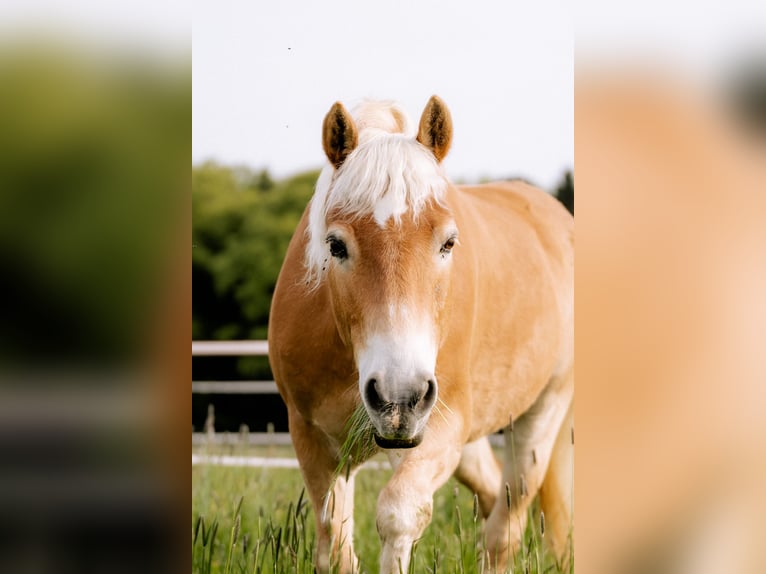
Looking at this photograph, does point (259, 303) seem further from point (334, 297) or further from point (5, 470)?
point (5, 470)

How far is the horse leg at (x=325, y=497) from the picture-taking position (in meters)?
2.38

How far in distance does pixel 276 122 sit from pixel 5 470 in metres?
1.38

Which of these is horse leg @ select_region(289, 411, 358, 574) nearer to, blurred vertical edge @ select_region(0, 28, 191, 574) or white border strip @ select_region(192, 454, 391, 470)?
white border strip @ select_region(192, 454, 391, 470)

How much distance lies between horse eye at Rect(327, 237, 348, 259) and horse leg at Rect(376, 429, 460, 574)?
1.97 ft

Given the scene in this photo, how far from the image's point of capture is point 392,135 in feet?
7.18

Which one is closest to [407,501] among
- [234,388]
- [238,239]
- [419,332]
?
[419,332]

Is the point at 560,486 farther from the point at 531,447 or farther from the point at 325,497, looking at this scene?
the point at 325,497

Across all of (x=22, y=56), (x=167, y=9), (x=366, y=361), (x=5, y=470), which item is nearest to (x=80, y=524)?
(x=5, y=470)

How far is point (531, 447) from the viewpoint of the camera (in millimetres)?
3148

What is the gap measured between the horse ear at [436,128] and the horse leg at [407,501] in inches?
33.3

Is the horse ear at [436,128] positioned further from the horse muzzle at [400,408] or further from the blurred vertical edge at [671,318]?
the horse muzzle at [400,408]

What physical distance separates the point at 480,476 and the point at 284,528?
94 centimetres

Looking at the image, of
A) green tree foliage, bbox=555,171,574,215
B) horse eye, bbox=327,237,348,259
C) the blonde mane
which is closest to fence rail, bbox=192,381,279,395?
the blonde mane

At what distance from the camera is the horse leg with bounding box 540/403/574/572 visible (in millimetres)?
3064
